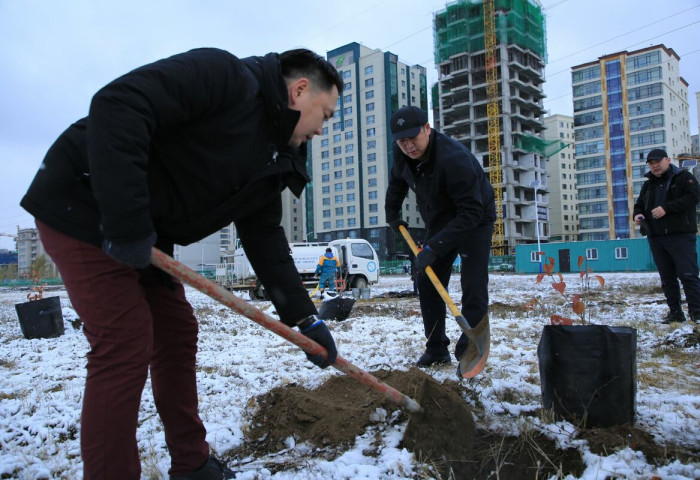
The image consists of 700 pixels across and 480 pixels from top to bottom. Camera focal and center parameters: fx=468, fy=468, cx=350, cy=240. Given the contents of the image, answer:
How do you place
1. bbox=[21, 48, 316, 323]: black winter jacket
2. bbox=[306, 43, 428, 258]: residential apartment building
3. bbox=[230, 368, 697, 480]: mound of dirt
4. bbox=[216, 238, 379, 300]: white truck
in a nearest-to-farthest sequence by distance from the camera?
bbox=[21, 48, 316, 323]: black winter jacket → bbox=[230, 368, 697, 480]: mound of dirt → bbox=[216, 238, 379, 300]: white truck → bbox=[306, 43, 428, 258]: residential apartment building

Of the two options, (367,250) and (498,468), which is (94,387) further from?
(367,250)

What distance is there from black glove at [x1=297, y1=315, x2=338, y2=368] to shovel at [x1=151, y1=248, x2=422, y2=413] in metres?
0.03

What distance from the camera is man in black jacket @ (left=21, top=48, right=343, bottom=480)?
50.5 inches

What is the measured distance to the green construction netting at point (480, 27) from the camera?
54.8 m

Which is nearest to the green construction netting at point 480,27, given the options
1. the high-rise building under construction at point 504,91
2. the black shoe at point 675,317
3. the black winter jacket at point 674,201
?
the high-rise building under construction at point 504,91

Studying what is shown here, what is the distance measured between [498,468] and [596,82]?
77884 mm

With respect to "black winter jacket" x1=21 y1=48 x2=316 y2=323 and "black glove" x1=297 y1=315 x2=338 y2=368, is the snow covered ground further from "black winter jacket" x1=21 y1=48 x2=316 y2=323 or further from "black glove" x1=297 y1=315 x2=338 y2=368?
"black winter jacket" x1=21 y1=48 x2=316 y2=323

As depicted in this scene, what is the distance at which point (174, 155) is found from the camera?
1485mm

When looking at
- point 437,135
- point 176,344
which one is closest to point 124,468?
point 176,344

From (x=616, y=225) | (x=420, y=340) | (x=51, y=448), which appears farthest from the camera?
(x=616, y=225)

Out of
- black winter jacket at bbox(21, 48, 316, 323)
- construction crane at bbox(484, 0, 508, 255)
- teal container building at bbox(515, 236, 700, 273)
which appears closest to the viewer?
black winter jacket at bbox(21, 48, 316, 323)

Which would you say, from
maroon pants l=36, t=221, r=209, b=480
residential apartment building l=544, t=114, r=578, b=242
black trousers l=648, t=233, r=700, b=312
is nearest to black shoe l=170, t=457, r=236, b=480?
maroon pants l=36, t=221, r=209, b=480

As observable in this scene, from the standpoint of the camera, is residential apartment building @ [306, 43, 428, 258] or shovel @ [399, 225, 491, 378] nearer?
shovel @ [399, 225, 491, 378]

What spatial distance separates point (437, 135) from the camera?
10.8ft
